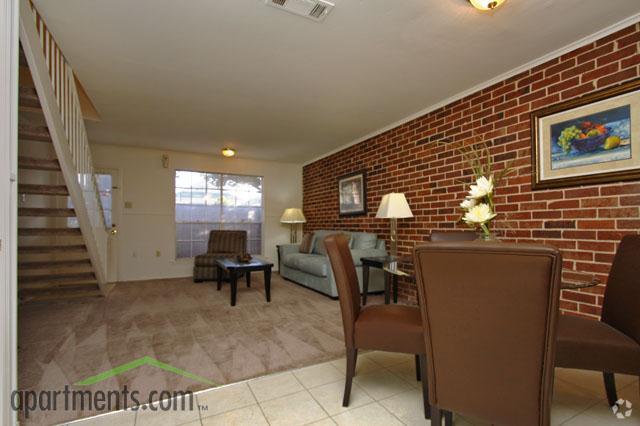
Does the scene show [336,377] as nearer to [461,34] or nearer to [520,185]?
[520,185]

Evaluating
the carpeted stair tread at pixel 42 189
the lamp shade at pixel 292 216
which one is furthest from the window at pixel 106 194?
the lamp shade at pixel 292 216

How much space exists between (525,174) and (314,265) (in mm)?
2583

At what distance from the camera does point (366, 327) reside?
156cm

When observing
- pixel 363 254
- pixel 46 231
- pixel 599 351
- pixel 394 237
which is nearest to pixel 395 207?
pixel 394 237

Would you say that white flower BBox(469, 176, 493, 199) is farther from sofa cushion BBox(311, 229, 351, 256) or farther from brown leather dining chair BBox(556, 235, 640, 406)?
sofa cushion BBox(311, 229, 351, 256)

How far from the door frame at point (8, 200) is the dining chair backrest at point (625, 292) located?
266 centimetres

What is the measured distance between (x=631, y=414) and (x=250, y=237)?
557 cm

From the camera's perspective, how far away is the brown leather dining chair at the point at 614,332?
4.15 ft

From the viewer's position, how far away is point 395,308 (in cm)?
178

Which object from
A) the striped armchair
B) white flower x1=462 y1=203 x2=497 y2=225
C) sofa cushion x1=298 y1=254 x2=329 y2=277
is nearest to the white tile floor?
white flower x1=462 y1=203 x2=497 y2=225

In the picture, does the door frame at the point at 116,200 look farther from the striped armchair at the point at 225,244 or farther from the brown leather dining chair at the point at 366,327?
Result: the brown leather dining chair at the point at 366,327

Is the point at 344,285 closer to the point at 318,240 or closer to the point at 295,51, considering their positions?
the point at 295,51

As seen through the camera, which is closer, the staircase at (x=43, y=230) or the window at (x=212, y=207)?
the staircase at (x=43, y=230)

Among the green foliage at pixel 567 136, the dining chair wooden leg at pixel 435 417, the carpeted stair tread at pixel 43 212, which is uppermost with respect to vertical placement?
the green foliage at pixel 567 136
